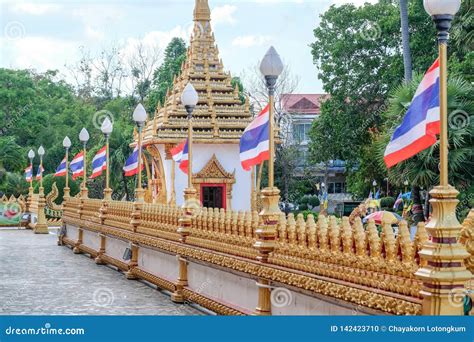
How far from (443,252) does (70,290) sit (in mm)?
10402

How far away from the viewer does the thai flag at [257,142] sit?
430 inches

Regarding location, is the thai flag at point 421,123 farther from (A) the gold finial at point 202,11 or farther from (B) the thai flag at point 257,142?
(A) the gold finial at point 202,11

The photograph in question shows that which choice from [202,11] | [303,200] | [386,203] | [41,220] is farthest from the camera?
[303,200]

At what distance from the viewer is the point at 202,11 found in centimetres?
2345

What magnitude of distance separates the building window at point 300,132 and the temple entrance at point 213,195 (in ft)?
73.6

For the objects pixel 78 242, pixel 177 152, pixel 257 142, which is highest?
pixel 177 152

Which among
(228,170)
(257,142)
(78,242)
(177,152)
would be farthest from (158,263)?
(78,242)

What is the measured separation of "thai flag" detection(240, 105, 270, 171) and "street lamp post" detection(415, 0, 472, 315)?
4.29 m

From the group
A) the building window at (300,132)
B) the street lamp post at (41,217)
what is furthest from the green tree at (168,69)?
the street lamp post at (41,217)

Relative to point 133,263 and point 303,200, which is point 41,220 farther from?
point 133,263

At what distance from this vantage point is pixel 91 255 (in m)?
23.0

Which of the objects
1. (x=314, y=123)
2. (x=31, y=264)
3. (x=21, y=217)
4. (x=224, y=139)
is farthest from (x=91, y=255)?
(x=21, y=217)

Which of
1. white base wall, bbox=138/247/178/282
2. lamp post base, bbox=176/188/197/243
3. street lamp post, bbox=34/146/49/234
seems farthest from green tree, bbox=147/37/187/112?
lamp post base, bbox=176/188/197/243

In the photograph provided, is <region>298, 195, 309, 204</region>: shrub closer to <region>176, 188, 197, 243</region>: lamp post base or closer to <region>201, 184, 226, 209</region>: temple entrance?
<region>201, 184, 226, 209</region>: temple entrance
